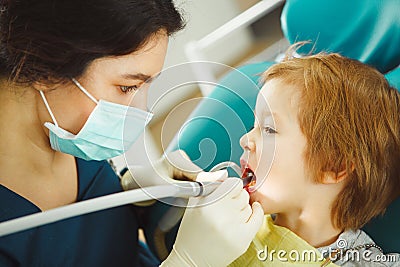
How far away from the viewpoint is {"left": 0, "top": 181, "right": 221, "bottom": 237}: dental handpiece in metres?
0.92

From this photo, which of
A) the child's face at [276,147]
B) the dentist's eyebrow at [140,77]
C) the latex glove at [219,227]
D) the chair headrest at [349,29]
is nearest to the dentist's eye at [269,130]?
the child's face at [276,147]

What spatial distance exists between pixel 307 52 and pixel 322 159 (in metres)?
0.38

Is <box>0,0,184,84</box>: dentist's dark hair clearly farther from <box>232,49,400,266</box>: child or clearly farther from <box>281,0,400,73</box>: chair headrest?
<box>281,0,400,73</box>: chair headrest

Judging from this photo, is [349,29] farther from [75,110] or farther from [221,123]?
[75,110]

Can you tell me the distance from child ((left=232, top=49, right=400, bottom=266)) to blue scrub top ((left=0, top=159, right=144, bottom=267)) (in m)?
0.31

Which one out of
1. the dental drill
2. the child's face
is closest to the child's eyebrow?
the child's face

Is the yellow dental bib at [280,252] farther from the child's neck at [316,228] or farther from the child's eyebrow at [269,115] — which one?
the child's eyebrow at [269,115]

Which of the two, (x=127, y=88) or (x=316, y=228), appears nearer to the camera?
(x=127, y=88)

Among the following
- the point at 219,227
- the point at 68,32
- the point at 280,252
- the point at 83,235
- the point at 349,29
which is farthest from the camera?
the point at 349,29

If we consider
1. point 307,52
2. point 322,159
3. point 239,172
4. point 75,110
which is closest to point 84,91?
point 75,110

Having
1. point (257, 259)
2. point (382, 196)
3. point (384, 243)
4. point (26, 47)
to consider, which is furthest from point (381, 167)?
point (26, 47)

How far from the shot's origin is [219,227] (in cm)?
99

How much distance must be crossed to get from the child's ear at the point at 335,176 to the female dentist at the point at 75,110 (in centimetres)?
15

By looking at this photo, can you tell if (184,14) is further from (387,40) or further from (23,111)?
(387,40)
